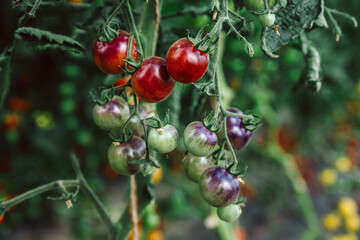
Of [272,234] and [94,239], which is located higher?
[94,239]

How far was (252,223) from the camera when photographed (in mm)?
1892

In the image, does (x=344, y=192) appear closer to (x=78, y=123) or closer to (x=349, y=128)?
(x=349, y=128)

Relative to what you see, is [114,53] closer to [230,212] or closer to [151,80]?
[151,80]

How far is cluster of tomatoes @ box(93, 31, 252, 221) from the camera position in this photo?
0.36 meters

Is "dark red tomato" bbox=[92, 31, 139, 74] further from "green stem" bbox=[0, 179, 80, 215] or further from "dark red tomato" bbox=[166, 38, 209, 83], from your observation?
"green stem" bbox=[0, 179, 80, 215]

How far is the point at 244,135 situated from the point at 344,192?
184cm

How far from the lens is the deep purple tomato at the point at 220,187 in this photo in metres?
0.38

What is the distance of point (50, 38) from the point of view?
1.36 feet

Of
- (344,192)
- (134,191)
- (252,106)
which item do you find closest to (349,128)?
(344,192)

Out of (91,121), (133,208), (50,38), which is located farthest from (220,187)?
(91,121)

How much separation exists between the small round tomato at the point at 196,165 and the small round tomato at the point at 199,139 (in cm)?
6

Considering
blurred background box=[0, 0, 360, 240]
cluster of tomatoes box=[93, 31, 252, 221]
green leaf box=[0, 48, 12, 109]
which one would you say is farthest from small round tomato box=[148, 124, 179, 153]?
blurred background box=[0, 0, 360, 240]

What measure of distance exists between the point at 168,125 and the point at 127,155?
7 cm

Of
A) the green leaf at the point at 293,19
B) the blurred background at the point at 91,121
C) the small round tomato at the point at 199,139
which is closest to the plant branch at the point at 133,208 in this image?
the small round tomato at the point at 199,139
